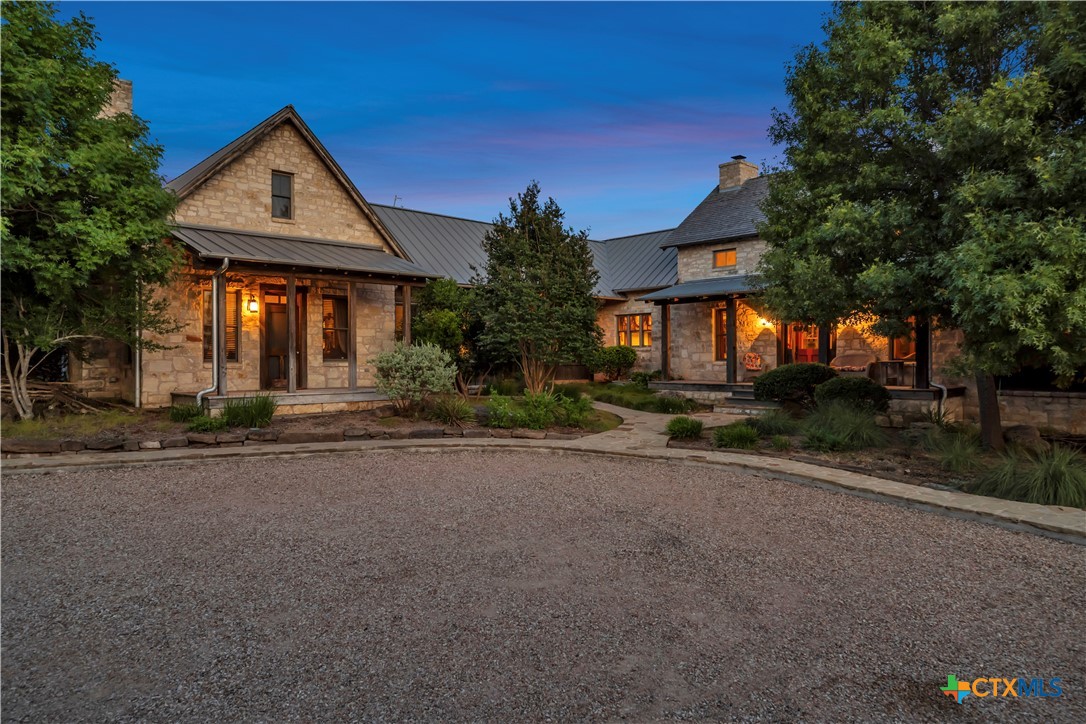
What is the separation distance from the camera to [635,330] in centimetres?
2302

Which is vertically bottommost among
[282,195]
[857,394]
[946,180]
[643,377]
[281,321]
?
[857,394]

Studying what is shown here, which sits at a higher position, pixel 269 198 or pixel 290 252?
pixel 269 198

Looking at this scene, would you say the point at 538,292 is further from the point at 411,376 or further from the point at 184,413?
the point at 184,413

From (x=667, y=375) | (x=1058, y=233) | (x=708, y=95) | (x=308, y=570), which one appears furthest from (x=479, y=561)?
(x=667, y=375)

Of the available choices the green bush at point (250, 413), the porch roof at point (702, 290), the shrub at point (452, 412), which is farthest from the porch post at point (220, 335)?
the porch roof at point (702, 290)

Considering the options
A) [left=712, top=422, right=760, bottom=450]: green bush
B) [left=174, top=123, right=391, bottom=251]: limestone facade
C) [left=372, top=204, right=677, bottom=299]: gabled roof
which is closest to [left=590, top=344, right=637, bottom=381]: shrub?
[left=372, top=204, right=677, bottom=299]: gabled roof

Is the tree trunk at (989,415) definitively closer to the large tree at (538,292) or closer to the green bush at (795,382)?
the green bush at (795,382)

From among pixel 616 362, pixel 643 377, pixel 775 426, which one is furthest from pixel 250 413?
pixel 616 362

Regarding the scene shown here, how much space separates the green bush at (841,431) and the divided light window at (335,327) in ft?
37.5

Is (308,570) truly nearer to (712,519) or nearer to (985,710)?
(712,519)

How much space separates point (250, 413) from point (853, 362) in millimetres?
15628

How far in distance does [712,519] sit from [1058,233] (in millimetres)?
4919

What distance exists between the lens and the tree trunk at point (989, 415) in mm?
9477

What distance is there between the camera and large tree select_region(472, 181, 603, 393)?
13352 mm
